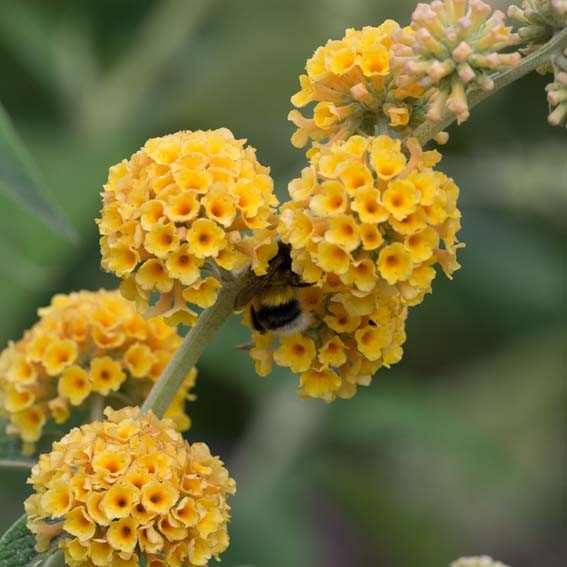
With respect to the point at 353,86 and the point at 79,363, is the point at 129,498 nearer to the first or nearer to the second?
the point at 79,363

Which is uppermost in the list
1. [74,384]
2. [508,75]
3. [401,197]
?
[508,75]

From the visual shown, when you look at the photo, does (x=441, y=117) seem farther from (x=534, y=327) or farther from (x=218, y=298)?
(x=534, y=327)

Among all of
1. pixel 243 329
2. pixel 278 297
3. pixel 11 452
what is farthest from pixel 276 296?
pixel 243 329

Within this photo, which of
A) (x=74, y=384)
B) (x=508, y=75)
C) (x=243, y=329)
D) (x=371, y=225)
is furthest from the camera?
(x=243, y=329)

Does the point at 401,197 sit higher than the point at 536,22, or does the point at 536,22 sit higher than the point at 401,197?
the point at 536,22

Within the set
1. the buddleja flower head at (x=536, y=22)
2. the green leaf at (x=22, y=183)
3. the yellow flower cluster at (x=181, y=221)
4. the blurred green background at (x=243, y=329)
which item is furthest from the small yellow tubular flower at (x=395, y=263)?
the blurred green background at (x=243, y=329)

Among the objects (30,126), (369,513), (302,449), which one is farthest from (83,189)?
(369,513)

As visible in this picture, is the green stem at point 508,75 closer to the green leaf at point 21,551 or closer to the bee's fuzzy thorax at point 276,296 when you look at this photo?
the bee's fuzzy thorax at point 276,296
